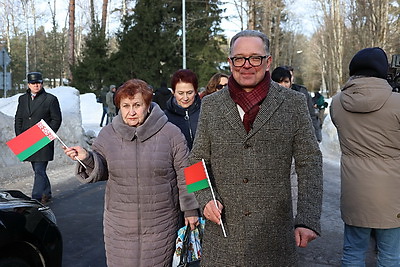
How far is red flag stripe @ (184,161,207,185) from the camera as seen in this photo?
7.26 ft

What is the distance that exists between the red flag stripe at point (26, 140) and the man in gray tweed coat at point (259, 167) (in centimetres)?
121

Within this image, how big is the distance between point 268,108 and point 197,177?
0.52 m

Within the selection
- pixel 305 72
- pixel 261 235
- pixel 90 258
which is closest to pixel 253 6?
pixel 90 258

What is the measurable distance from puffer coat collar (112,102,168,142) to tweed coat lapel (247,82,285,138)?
938 millimetres

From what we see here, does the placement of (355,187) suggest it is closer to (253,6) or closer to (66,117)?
(66,117)

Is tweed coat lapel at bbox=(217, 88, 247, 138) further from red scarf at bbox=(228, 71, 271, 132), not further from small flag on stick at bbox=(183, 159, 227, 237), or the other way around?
small flag on stick at bbox=(183, 159, 227, 237)

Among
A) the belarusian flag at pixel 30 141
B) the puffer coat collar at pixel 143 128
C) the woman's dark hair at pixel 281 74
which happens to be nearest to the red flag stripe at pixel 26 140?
the belarusian flag at pixel 30 141

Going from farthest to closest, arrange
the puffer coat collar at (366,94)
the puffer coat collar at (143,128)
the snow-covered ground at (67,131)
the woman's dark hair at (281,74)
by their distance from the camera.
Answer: the snow-covered ground at (67,131)
the woman's dark hair at (281,74)
the puffer coat collar at (366,94)
the puffer coat collar at (143,128)

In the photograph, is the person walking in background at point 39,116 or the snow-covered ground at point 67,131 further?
the snow-covered ground at point 67,131

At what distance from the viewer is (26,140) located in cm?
270

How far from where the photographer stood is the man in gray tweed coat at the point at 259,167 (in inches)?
83.1

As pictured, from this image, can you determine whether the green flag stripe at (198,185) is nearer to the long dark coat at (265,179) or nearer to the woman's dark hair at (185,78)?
the long dark coat at (265,179)

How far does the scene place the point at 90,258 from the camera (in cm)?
444

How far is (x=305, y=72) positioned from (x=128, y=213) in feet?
244
